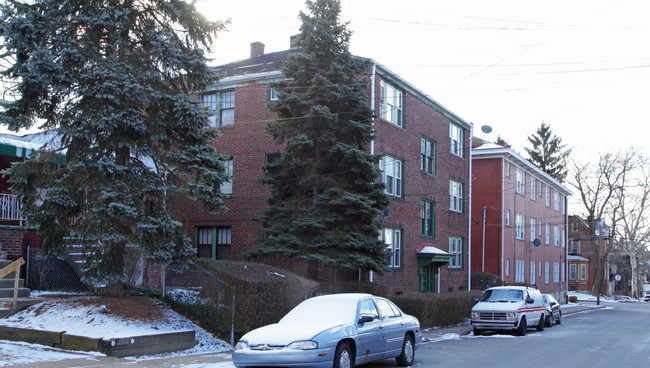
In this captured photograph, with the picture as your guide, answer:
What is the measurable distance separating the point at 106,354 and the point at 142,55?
270 inches

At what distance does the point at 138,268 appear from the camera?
656 inches

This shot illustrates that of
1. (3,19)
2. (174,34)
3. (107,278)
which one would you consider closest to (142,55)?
(174,34)

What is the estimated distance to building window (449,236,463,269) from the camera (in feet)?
113

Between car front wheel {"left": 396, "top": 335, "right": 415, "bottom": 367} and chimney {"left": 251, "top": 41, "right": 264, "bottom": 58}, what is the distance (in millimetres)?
21135

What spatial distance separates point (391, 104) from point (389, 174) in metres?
3.06

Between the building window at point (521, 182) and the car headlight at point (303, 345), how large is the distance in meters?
37.7

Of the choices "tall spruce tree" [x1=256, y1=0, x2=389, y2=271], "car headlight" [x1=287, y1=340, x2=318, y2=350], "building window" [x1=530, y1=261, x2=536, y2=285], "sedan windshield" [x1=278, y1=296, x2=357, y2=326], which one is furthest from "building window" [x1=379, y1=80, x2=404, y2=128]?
"building window" [x1=530, y1=261, x2=536, y2=285]

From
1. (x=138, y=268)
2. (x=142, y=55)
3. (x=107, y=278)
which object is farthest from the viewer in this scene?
(x=138, y=268)

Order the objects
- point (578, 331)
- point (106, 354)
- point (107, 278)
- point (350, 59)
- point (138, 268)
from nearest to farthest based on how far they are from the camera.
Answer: point (106, 354) → point (107, 278) → point (138, 268) → point (350, 59) → point (578, 331)

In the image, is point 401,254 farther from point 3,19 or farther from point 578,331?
point 3,19

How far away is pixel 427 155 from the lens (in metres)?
31.8

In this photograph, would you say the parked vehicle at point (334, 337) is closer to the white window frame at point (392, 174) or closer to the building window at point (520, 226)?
the white window frame at point (392, 174)

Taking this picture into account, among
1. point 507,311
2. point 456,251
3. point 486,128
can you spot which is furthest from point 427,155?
point 507,311

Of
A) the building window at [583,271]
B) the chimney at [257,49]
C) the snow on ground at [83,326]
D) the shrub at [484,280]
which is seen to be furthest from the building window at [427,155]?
the building window at [583,271]
